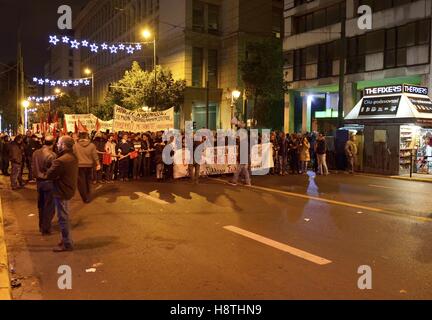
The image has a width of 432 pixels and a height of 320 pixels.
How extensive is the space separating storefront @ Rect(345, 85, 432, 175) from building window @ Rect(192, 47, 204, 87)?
88.2 feet

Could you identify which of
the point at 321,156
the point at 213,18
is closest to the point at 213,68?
the point at 213,18

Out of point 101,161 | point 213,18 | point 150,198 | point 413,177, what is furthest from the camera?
point 213,18

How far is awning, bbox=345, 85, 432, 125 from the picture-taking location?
65.7ft

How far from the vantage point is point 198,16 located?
1828 inches

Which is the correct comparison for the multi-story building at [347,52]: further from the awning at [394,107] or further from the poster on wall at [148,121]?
the poster on wall at [148,121]

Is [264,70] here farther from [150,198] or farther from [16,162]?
[150,198]

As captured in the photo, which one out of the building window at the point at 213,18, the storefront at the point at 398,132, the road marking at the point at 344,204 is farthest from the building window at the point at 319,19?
the road marking at the point at 344,204

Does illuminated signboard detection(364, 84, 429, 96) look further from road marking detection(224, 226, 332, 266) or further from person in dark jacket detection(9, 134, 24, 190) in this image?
person in dark jacket detection(9, 134, 24, 190)

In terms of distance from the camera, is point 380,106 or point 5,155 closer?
point 5,155

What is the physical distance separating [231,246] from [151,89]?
3459 cm

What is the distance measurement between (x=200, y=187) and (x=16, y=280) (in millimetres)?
9329

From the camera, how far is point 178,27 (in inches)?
1804
